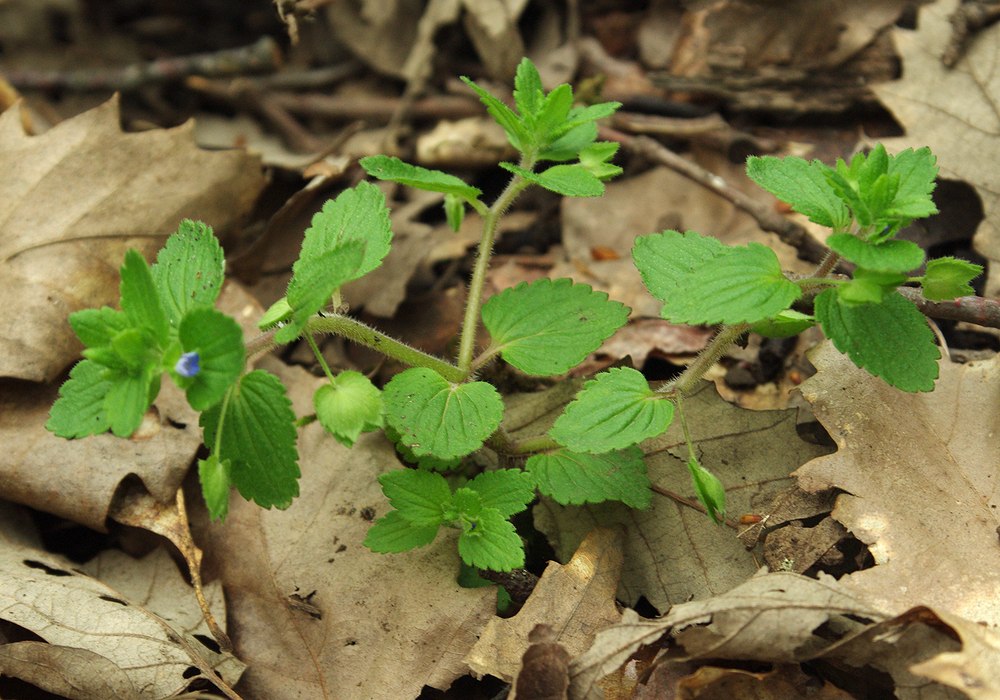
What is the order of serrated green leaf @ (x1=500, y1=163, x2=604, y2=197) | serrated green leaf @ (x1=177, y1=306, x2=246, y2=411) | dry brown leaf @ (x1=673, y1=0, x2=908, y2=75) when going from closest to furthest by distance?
serrated green leaf @ (x1=177, y1=306, x2=246, y2=411), serrated green leaf @ (x1=500, y1=163, x2=604, y2=197), dry brown leaf @ (x1=673, y1=0, x2=908, y2=75)

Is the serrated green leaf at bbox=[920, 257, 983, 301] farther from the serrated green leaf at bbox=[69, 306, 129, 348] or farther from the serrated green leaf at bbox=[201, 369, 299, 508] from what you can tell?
the serrated green leaf at bbox=[69, 306, 129, 348]

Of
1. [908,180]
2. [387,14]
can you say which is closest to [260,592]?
[908,180]

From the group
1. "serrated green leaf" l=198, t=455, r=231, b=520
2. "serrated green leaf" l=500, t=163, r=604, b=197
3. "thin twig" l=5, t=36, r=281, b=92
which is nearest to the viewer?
"serrated green leaf" l=198, t=455, r=231, b=520

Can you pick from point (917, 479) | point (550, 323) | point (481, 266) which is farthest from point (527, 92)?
point (917, 479)

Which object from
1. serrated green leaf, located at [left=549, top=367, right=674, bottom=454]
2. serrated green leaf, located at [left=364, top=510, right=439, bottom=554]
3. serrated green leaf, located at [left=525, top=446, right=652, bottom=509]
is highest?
serrated green leaf, located at [left=549, top=367, right=674, bottom=454]

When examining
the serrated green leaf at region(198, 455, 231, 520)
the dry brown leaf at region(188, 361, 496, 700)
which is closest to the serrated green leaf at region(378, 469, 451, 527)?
the dry brown leaf at region(188, 361, 496, 700)

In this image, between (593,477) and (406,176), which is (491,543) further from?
(406,176)
